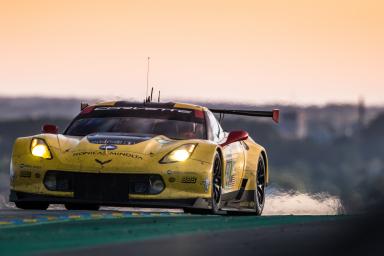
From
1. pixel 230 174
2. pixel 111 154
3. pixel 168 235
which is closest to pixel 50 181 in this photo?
pixel 111 154

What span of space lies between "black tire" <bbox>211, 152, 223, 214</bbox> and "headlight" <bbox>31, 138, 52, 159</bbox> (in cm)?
174

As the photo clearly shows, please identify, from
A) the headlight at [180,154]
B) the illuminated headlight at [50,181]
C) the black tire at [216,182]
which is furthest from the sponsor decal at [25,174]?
the black tire at [216,182]

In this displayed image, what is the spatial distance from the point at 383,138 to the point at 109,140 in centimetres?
1600

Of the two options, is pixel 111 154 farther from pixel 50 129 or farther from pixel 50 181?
pixel 50 129

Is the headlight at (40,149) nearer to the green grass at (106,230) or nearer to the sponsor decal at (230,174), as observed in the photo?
the sponsor decal at (230,174)

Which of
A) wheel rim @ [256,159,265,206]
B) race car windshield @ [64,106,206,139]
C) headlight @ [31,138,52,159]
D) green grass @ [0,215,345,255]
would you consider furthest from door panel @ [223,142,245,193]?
green grass @ [0,215,345,255]

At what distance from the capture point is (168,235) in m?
12.0

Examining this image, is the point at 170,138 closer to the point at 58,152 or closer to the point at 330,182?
the point at 58,152

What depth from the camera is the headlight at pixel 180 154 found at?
16467 mm

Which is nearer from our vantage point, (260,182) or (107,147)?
(107,147)

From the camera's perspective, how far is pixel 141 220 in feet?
45.4

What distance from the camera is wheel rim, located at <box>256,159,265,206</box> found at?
64.5 ft

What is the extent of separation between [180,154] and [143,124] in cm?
124

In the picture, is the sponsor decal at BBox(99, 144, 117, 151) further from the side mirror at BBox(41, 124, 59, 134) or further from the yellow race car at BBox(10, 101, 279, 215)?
the side mirror at BBox(41, 124, 59, 134)
